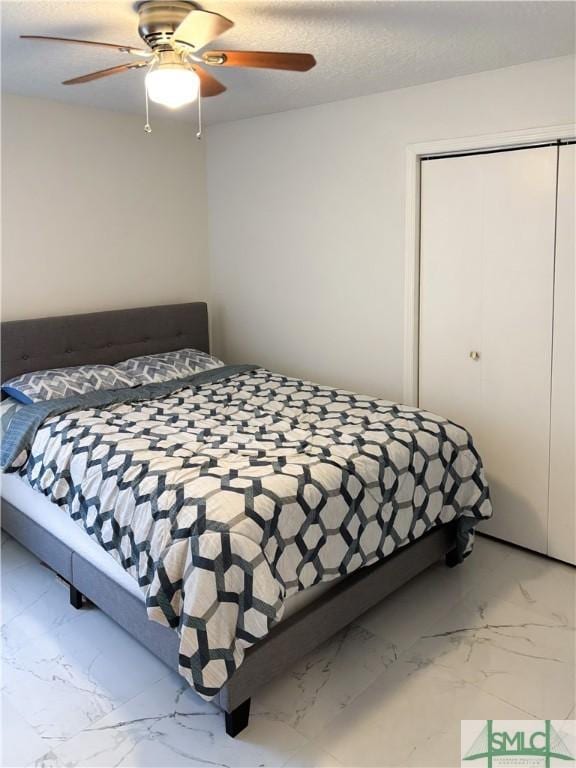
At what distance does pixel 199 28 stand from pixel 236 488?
4.87 ft

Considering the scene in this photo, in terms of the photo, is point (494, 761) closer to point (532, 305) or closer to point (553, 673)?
point (553, 673)

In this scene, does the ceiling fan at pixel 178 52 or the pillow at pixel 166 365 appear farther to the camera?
the pillow at pixel 166 365

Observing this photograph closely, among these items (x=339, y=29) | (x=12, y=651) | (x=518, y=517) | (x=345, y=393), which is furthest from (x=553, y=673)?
(x=339, y=29)

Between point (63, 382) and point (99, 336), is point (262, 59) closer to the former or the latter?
point (63, 382)

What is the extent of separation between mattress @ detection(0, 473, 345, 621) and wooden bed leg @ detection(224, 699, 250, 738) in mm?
300

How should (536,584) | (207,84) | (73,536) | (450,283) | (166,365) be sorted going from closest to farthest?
(207,84) < (73,536) < (536,584) < (450,283) < (166,365)

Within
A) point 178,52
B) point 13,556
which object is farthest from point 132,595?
point 178,52

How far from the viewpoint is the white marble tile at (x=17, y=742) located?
6.77ft

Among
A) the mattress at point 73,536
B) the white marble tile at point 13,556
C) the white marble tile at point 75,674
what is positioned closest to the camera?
the white marble tile at point 75,674

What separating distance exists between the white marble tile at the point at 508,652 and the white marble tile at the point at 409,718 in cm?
6

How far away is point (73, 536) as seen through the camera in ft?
9.03
